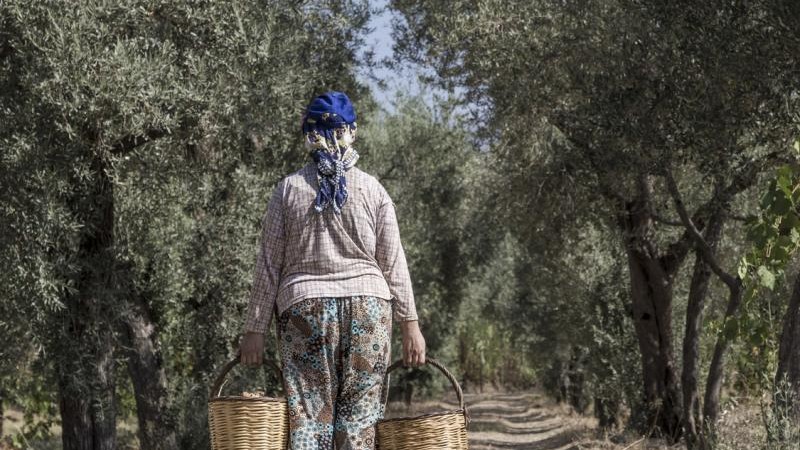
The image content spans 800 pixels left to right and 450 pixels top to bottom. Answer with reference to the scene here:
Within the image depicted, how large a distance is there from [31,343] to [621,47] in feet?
18.8

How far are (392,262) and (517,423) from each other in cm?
2163

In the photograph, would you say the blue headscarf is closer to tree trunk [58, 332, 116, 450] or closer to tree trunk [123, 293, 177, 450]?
tree trunk [58, 332, 116, 450]

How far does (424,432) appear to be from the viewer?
5.48 meters

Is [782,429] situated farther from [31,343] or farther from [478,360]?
[478,360]

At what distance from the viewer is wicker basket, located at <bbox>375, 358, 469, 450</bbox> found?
5.48 m

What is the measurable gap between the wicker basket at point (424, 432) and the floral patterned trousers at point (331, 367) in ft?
0.34

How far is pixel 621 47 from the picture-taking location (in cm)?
1037

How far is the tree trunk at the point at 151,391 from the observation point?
1225cm

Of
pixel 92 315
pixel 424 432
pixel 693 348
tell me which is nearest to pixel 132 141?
pixel 92 315

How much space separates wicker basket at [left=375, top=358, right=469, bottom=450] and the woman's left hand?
0.38 feet

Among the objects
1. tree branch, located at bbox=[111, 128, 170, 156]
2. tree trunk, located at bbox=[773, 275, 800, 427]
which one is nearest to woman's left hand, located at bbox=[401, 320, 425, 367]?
tree trunk, located at bbox=[773, 275, 800, 427]

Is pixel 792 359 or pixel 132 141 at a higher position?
pixel 132 141

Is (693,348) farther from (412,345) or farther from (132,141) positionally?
(412,345)

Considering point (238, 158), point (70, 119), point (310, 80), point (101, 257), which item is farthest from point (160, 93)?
point (310, 80)
